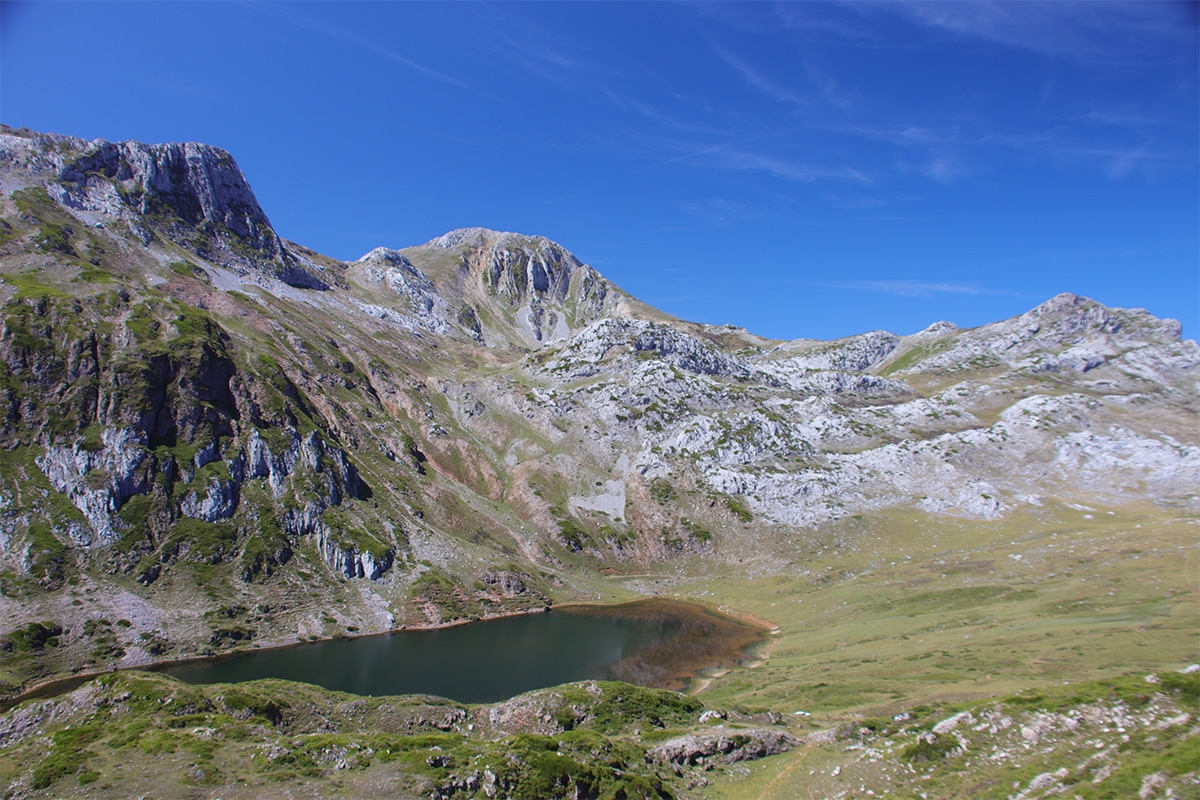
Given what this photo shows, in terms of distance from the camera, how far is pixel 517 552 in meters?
149

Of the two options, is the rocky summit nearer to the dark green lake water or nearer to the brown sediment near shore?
the brown sediment near shore

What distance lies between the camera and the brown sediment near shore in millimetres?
84188

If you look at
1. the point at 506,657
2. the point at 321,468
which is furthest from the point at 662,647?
the point at 321,468

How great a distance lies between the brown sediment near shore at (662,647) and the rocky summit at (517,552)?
252 cm

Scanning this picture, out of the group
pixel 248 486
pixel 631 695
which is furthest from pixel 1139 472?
pixel 248 486

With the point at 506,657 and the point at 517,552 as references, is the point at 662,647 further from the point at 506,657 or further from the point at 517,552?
the point at 517,552

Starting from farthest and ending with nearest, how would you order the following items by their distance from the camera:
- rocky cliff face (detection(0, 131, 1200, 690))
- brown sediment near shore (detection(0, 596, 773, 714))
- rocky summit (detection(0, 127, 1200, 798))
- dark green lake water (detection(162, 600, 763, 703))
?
rocky cliff face (detection(0, 131, 1200, 690)), dark green lake water (detection(162, 600, 763, 703)), brown sediment near shore (detection(0, 596, 773, 714)), rocky summit (detection(0, 127, 1200, 798))

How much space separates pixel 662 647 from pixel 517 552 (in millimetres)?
57076

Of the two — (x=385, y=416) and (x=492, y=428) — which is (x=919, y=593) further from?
(x=385, y=416)

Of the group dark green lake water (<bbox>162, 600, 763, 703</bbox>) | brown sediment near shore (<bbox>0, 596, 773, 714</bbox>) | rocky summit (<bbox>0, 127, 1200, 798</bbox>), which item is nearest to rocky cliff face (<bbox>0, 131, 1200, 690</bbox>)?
rocky summit (<bbox>0, 127, 1200, 798</bbox>)

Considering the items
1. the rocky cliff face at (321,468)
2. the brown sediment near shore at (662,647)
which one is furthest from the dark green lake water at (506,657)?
the rocky cliff face at (321,468)

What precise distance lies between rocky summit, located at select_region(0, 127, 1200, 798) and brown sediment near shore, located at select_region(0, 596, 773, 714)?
8.25 ft

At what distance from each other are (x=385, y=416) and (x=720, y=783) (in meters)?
166

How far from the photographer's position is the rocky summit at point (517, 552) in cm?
3597
